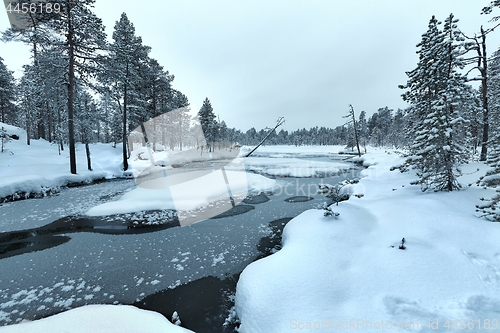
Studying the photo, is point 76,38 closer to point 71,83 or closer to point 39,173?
point 71,83

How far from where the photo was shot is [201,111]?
4525 centimetres

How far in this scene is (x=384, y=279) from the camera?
3.63 metres

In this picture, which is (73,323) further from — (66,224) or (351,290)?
(66,224)

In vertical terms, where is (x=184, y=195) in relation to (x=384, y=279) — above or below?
below

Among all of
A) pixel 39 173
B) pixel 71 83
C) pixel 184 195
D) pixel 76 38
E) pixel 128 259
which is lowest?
pixel 128 259

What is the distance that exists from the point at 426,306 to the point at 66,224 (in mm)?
11650

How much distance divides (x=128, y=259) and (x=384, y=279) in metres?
6.44

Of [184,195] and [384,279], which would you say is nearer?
[384,279]

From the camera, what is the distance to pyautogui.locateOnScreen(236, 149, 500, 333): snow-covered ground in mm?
2900

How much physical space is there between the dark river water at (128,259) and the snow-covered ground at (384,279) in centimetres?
108

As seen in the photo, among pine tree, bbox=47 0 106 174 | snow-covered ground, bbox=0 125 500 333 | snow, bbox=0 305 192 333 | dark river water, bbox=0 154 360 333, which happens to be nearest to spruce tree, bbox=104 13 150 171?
pine tree, bbox=47 0 106 174

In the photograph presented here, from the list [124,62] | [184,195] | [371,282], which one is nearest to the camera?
[371,282]

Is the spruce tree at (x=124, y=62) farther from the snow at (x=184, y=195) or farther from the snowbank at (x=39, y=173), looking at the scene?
the snow at (x=184, y=195)

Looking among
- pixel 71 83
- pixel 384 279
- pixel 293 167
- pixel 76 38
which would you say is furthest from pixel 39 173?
pixel 293 167
